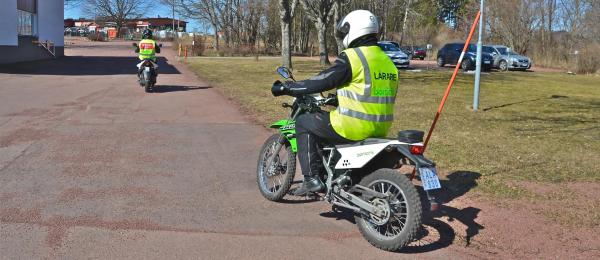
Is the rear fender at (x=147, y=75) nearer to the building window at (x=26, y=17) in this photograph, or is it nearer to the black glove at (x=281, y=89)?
the black glove at (x=281, y=89)

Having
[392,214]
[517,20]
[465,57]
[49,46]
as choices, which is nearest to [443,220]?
[392,214]

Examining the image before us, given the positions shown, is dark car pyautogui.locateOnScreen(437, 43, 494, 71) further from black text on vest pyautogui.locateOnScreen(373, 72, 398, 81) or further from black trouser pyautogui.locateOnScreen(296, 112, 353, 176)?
black text on vest pyautogui.locateOnScreen(373, 72, 398, 81)

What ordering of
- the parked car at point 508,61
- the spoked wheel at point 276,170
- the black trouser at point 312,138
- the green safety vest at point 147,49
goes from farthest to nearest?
1. the parked car at point 508,61
2. the green safety vest at point 147,49
3. the spoked wheel at point 276,170
4. the black trouser at point 312,138

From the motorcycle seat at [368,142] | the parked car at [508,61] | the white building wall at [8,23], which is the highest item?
the white building wall at [8,23]

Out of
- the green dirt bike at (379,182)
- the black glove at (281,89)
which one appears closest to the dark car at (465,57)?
the green dirt bike at (379,182)

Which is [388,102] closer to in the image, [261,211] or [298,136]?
[298,136]

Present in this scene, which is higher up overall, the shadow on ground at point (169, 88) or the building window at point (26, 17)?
the building window at point (26, 17)

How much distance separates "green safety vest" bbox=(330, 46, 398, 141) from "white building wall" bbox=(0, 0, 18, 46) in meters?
24.6

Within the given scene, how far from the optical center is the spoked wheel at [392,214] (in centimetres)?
434

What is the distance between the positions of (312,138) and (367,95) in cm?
72

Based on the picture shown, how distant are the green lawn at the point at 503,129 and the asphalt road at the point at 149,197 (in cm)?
210

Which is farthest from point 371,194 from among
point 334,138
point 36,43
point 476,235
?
point 36,43

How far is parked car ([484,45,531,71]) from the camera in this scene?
35625 mm

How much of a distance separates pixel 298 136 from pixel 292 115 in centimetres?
43
